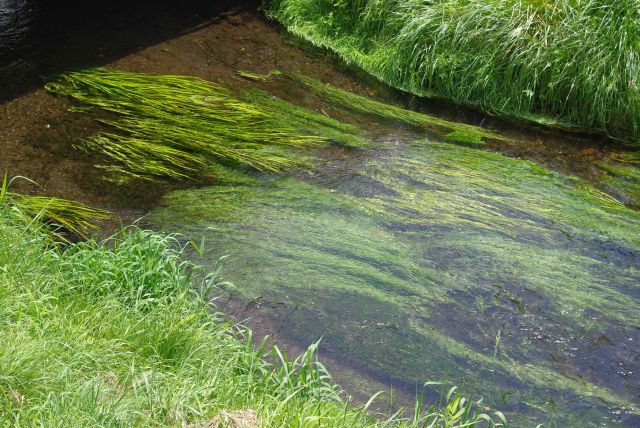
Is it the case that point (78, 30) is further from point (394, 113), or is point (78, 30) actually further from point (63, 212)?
point (63, 212)

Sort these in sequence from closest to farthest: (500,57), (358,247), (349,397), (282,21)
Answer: (349,397) → (358,247) → (500,57) → (282,21)

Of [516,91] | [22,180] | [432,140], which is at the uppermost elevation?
[516,91]

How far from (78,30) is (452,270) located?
16.4 ft

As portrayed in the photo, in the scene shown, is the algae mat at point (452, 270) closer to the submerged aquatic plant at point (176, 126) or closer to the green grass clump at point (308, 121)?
Result: the submerged aquatic plant at point (176, 126)

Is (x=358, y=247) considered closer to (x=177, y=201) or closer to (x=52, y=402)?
(x=177, y=201)

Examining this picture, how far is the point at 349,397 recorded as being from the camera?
3.29m

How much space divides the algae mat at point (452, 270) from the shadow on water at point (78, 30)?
2.46 m

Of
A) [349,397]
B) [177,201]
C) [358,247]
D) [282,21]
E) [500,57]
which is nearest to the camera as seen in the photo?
[349,397]

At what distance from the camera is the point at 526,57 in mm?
6754

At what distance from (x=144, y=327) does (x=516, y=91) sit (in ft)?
15.1

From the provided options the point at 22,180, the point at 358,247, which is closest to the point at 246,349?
the point at 358,247

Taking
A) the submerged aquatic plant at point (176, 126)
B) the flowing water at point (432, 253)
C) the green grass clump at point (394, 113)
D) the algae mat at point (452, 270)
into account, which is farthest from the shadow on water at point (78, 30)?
the algae mat at point (452, 270)

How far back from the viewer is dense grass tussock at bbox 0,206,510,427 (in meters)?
2.75

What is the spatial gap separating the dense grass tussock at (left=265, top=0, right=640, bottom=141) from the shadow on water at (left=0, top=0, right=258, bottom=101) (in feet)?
7.40
